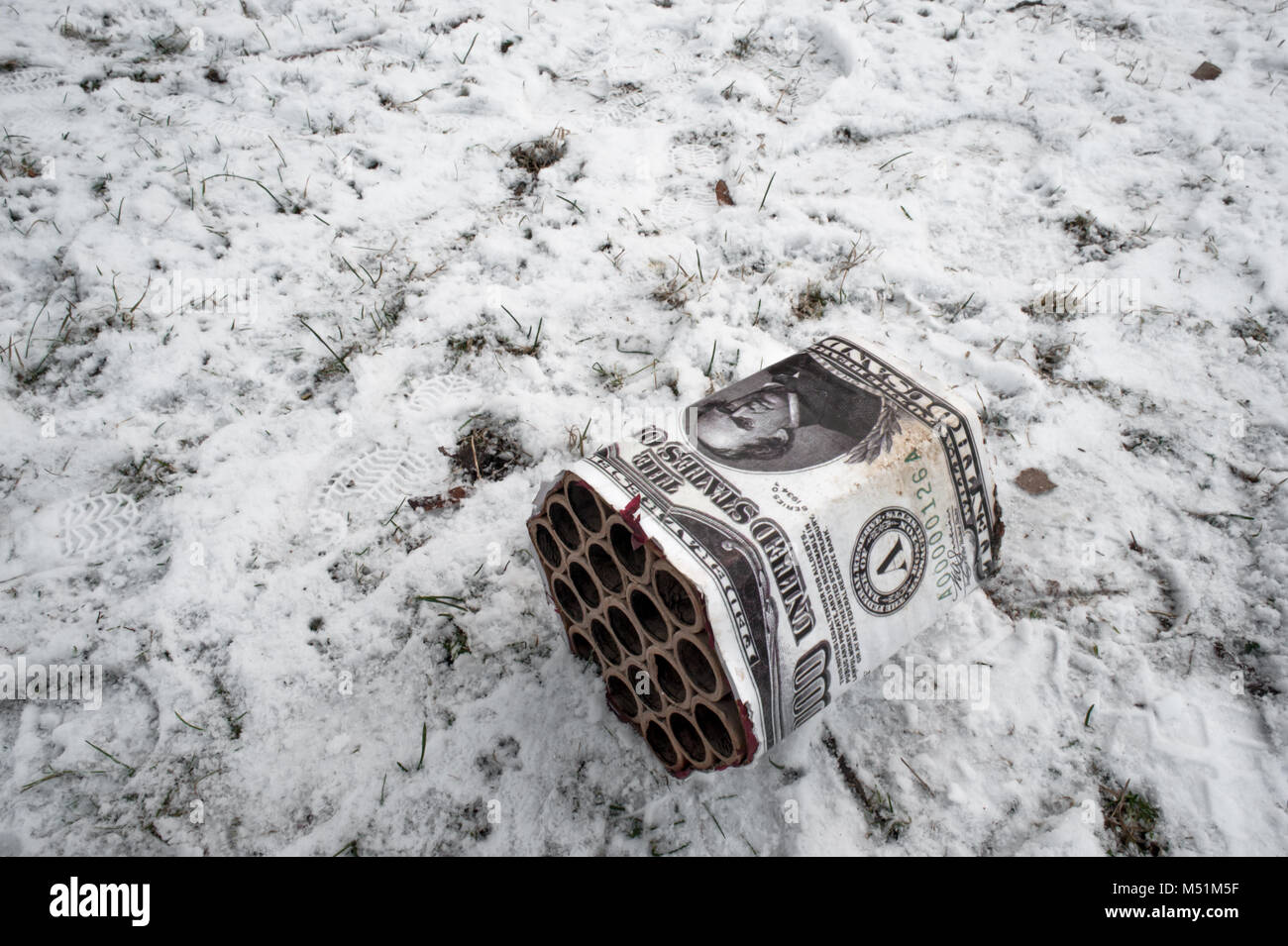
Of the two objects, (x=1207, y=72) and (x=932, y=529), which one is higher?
(x=1207, y=72)

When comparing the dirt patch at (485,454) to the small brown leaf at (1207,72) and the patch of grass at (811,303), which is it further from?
the small brown leaf at (1207,72)

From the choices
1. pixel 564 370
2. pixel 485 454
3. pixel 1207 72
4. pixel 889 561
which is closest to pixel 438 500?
pixel 485 454

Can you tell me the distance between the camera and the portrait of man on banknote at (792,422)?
53.5 inches

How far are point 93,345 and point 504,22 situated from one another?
2108 millimetres

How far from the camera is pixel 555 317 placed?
2283 millimetres

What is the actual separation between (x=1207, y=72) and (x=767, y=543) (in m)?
3.03

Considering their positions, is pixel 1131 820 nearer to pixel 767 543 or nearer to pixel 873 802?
pixel 873 802

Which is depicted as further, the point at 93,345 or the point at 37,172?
the point at 37,172

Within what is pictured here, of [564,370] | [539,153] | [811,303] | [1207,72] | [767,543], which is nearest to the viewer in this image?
[767,543]

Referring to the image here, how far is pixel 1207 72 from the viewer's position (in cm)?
287

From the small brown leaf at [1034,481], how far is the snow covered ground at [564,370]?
3 centimetres

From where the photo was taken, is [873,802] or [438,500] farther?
[438,500]
